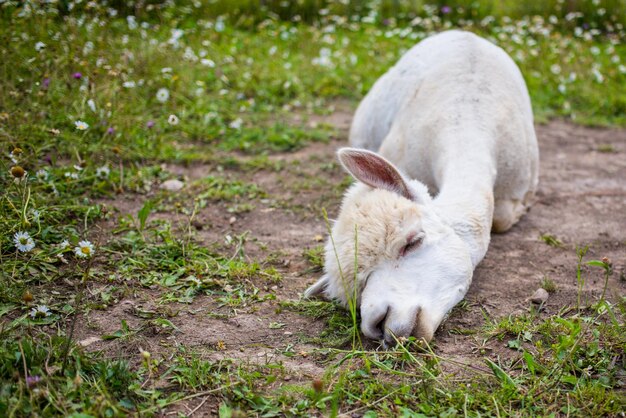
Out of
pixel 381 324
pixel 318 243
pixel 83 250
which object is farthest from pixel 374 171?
pixel 83 250

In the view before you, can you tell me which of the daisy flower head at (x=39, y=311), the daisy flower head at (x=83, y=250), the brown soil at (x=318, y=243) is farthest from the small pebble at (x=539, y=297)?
the daisy flower head at (x=39, y=311)

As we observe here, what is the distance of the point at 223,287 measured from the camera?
3094mm

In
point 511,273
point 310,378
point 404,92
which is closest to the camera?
point 310,378

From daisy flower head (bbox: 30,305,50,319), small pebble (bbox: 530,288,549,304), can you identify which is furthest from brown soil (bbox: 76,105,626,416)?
daisy flower head (bbox: 30,305,50,319)

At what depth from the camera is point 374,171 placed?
2789mm

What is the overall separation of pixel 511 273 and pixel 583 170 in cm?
203

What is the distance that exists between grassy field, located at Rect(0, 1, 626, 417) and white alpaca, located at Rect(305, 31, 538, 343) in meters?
0.21

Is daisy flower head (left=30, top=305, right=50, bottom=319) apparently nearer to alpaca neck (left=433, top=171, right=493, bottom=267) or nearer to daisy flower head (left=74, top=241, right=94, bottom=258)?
daisy flower head (left=74, top=241, right=94, bottom=258)

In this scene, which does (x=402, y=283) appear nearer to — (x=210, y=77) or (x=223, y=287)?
(x=223, y=287)

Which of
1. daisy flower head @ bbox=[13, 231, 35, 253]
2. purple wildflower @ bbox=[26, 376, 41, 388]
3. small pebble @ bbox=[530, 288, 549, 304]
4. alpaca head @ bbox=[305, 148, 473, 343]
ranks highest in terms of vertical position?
alpaca head @ bbox=[305, 148, 473, 343]

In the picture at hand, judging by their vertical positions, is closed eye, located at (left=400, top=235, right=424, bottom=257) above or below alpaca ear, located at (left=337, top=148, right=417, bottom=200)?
below

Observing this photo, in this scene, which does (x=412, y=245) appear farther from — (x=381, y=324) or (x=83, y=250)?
(x=83, y=250)

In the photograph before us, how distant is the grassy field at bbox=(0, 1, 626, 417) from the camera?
2234 mm

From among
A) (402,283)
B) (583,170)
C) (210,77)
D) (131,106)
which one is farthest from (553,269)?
(210,77)
